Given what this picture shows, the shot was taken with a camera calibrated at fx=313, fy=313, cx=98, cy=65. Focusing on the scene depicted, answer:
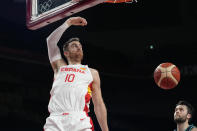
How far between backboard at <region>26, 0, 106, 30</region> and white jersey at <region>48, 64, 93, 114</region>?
771mm

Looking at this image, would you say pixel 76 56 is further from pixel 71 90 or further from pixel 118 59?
pixel 118 59

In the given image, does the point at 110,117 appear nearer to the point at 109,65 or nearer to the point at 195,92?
the point at 109,65

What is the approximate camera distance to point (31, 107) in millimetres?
8945

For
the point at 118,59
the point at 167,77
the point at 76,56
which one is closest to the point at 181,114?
the point at 167,77

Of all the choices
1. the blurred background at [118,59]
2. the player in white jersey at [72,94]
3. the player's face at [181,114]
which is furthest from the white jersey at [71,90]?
the blurred background at [118,59]

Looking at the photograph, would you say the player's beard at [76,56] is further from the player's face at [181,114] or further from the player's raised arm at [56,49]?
the player's face at [181,114]

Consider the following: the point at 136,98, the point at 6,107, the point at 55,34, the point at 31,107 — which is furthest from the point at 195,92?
the point at 55,34

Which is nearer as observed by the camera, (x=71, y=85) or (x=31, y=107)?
(x=71, y=85)

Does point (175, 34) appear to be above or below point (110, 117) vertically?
above

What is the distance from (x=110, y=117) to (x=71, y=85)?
745 cm

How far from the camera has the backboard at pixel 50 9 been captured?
3340 millimetres

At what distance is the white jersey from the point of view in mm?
2693

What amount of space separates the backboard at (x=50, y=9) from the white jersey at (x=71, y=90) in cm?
77

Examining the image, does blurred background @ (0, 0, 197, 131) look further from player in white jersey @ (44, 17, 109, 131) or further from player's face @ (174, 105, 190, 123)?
player in white jersey @ (44, 17, 109, 131)
